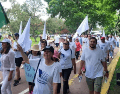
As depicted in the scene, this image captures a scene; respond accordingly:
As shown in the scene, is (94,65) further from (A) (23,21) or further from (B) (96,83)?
(A) (23,21)

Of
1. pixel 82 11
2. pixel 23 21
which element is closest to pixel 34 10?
pixel 23 21

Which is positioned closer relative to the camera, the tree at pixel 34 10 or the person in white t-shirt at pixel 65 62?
the person in white t-shirt at pixel 65 62

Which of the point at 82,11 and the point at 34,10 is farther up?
the point at 34,10

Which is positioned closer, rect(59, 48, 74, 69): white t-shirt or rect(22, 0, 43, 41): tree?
rect(59, 48, 74, 69): white t-shirt

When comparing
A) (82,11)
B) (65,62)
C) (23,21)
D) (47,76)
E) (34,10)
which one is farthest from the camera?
(34,10)

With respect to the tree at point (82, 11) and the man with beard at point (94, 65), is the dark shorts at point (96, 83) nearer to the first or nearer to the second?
the man with beard at point (94, 65)

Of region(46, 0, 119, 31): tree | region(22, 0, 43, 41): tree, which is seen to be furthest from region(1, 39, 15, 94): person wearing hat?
region(22, 0, 43, 41): tree

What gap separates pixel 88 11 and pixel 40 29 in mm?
13970

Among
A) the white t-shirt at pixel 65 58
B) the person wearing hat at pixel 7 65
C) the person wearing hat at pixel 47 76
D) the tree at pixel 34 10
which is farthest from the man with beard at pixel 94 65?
the tree at pixel 34 10

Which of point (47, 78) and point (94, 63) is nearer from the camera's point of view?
point (47, 78)

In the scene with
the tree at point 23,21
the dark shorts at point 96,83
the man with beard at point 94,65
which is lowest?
the dark shorts at point 96,83

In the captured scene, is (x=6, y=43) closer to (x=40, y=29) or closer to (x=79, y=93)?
(x=79, y=93)

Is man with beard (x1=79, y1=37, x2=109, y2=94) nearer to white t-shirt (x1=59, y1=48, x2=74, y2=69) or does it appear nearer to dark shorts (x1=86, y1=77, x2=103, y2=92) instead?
dark shorts (x1=86, y1=77, x2=103, y2=92)

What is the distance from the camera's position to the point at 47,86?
265cm
